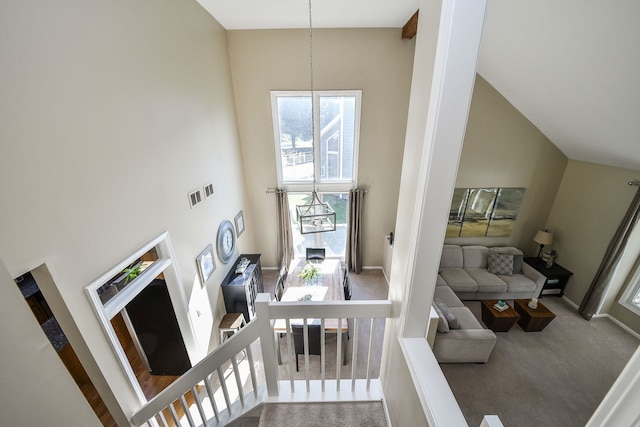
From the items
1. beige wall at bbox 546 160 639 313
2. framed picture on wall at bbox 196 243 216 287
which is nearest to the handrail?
framed picture on wall at bbox 196 243 216 287

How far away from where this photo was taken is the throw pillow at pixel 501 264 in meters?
4.68

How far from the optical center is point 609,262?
12.5 ft

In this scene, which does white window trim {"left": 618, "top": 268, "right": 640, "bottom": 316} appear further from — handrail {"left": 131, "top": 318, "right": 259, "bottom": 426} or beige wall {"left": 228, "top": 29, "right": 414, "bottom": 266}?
handrail {"left": 131, "top": 318, "right": 259, "bottom": 426}

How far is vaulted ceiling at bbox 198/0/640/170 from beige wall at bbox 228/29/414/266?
0.72 feet

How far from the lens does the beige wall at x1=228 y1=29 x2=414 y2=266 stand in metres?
4.21

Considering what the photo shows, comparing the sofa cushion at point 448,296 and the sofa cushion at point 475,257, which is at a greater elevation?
the sofa cushion at point 475,257

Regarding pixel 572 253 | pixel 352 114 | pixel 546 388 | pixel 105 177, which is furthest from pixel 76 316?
pixel 572 253

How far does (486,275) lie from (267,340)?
463cm

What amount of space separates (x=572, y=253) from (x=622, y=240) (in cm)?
96

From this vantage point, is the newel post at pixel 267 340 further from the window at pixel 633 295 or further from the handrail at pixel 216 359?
the window at pixel 633 295

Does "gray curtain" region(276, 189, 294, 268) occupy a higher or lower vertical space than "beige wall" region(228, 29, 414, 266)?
lower

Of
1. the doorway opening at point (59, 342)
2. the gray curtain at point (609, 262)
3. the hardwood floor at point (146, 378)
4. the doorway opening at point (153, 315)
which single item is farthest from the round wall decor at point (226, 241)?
the gray curtain at point (609, 262)

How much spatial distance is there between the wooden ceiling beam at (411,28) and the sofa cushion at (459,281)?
412cm

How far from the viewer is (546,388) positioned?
122 inches
